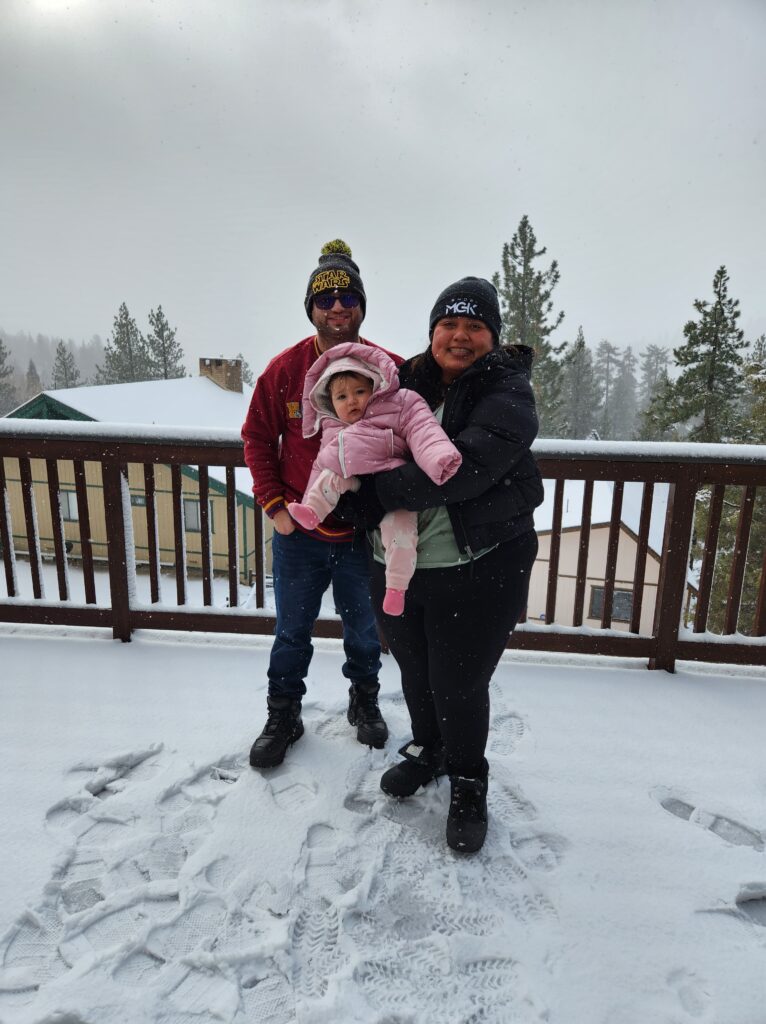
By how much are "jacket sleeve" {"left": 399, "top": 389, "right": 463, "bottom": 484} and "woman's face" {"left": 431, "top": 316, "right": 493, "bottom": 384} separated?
14 cm

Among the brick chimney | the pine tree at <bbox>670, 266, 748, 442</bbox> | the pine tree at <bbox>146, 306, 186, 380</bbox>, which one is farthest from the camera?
the pine tree at <bbox>146, 306, 186, 380</bbox>

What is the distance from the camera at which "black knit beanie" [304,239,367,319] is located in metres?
1.86

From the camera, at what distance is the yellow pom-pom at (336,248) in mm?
2096

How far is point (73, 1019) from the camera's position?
1.17 metres

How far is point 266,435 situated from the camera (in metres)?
2.03

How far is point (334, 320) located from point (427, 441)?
0.69m

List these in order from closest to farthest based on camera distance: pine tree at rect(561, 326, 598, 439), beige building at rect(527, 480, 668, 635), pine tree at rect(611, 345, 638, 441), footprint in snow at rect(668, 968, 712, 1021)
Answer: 1. footprint in snow at rect(668, 968, 712, 1021)
2. beige building at rect(527, 480, 668, 635)
3. pine tree at rect(561, 326, 598, 439)
4. pine tree at rect(611, 345, 638, 441)

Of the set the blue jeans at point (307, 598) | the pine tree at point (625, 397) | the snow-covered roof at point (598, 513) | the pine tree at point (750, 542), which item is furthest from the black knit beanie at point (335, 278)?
the pine tree at point (625, 397)

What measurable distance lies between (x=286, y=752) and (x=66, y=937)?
870 mm

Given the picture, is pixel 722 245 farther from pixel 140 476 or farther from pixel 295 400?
pixel 295 400

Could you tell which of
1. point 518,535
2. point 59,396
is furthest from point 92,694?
point 59,396

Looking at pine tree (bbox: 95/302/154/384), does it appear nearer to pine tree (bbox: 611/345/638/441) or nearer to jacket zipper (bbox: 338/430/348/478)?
jacket zipper (bbox: 338/430/348/478)

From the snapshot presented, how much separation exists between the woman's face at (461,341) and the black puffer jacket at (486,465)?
0.04 meters

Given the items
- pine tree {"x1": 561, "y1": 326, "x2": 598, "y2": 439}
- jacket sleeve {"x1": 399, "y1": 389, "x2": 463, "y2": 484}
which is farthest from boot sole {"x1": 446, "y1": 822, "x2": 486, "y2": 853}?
pine tree {"x1": 561, "y1": 326, "x2": 598, "y2": 439}
